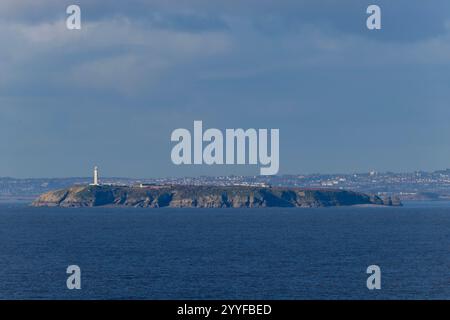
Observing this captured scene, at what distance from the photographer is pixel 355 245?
149875 mm

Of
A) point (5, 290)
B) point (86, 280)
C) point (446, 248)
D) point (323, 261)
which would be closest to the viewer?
point (5, 290)

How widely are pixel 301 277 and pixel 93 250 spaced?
5708cm

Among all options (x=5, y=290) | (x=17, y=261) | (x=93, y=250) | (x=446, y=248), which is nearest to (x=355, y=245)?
(x=446, y=248)

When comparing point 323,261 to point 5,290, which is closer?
point 5,290

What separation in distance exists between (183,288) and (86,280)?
15.4 m

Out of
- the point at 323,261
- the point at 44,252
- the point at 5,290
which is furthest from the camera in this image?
the point at 44,252
